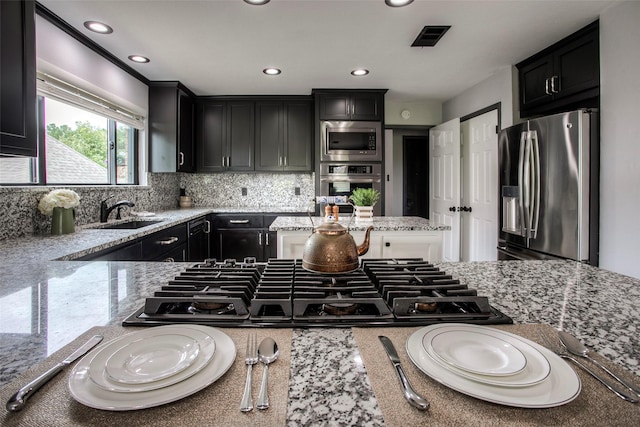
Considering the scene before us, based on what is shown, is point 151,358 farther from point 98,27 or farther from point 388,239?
point 98,27

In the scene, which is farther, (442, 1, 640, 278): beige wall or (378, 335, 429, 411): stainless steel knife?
(442, 1, 640, 278): beige wall

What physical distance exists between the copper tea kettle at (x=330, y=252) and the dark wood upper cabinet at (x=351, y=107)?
356 cm

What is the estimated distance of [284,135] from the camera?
458 cm

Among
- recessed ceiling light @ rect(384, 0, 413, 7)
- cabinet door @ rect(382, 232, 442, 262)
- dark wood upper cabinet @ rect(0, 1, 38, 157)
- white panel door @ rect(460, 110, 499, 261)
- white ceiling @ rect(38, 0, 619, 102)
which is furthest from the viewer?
white panel door @ rect(460, 110, 499, 261)

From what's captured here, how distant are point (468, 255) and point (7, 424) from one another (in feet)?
15.0

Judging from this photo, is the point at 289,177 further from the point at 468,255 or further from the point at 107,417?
the point at 107,417

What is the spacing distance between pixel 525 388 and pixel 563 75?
3174mm

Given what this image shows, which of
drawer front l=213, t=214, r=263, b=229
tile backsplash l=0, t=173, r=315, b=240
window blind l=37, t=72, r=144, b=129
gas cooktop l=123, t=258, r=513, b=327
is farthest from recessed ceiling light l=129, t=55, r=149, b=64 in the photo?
gas cooktop l=123, t=258, r=513, b=327

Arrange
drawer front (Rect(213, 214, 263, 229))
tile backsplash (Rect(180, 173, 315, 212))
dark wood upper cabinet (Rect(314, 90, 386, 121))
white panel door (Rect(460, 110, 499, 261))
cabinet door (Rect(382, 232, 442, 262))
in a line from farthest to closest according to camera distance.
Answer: tile backsplash (Rect(180, 173, 315, 212)) → dark wood upper cabinet (Rect(314, 90, 386, 121)) → drawer front (Rect(213, 214, 263, 229)) → white panel door (Rect(460, 110, 499, 261)) → cabinet door (Rect(382, 232, 442, 262))

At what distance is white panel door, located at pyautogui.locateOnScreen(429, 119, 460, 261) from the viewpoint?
430 cm

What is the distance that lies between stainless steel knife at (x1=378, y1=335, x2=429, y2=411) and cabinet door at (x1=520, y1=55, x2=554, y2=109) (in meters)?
3.21

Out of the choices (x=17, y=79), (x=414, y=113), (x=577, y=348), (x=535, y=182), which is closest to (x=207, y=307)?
(x=577, y=348)

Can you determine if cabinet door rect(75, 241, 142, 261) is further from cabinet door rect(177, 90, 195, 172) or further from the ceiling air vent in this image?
the ceiling air vent

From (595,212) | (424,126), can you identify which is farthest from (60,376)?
(424,126)
